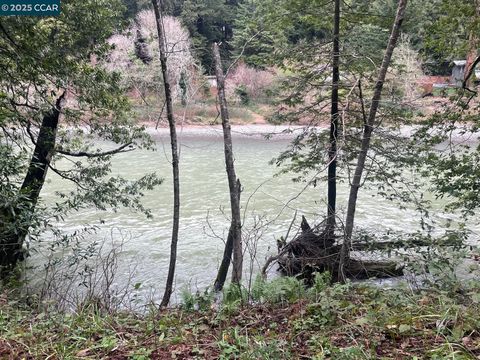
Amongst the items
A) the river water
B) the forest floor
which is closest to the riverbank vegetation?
the forest floor

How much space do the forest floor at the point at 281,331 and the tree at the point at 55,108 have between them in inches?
85.5

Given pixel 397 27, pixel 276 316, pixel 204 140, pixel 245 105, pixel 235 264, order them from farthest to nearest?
pixel 245 105
pixel 204 140
pixel 235 264
pixel 397 27
pixel 276 316

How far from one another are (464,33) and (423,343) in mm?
5392

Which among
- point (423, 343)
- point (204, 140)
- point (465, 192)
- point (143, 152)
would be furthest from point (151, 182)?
point (204, 140)

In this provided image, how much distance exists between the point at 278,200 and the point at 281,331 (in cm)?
334

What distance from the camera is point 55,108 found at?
18.0 ft

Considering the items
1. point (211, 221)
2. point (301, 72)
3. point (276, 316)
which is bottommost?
point (211, 221)

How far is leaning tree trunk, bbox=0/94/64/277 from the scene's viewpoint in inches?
185

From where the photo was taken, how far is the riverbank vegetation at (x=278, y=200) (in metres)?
2.64

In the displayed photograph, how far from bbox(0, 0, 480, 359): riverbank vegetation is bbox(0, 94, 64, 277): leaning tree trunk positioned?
3cm

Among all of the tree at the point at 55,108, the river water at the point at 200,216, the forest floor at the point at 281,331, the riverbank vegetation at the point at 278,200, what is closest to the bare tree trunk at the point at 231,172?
the riverbank vegetation at the point at 278,200

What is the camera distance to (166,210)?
11.6m

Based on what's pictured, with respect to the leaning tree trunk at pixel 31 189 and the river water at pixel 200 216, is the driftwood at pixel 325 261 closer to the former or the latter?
the river water at pixel 200 216

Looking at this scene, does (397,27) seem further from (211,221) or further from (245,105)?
(245,105)
